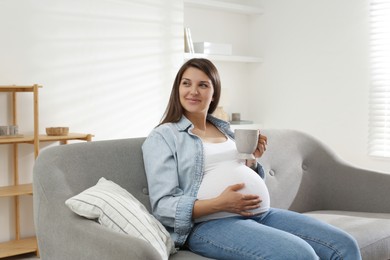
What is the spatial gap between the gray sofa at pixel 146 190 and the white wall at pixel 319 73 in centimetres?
186

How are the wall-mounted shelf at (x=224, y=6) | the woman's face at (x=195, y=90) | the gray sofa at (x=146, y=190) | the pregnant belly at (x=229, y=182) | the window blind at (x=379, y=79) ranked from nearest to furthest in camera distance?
the gray sofa at (x=146, y=190) → the pregnant belly at (x=229, y=182) → the woman's face at (x=195, y=90) → the window blind at (x=379, y=79) → the wall-mounted shelf at (x=224, y=6)

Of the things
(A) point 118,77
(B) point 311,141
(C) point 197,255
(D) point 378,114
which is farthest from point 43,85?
(D) point 378,114

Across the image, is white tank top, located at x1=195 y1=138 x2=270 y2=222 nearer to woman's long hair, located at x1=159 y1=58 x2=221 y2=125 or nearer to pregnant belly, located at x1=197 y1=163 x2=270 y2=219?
pregnant belly, located at x1=197 y1=163 x2=270 y2=219

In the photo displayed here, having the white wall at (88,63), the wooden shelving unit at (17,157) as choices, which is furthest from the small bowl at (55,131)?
the white wall at (88,63)

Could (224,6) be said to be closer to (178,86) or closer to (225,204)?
(178,86)

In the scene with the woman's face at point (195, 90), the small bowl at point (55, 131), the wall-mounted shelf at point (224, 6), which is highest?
the wall-mounted shelf at point (224, 6)

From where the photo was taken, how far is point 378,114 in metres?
4.68

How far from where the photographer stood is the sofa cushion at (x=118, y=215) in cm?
189

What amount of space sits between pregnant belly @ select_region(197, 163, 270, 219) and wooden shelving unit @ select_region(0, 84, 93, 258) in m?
1.84

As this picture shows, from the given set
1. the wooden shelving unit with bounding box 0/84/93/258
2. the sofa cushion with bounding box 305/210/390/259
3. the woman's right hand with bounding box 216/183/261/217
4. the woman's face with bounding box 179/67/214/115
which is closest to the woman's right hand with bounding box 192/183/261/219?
the woman's right hand with bounding box 216/183/261/217

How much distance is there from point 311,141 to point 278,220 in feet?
3.03

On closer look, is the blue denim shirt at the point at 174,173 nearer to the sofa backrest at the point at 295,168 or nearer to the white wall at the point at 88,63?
the sofa backrest at the point at 295,168

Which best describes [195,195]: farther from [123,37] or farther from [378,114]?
[378,114]

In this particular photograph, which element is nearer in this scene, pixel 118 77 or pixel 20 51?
pixel 20 51
